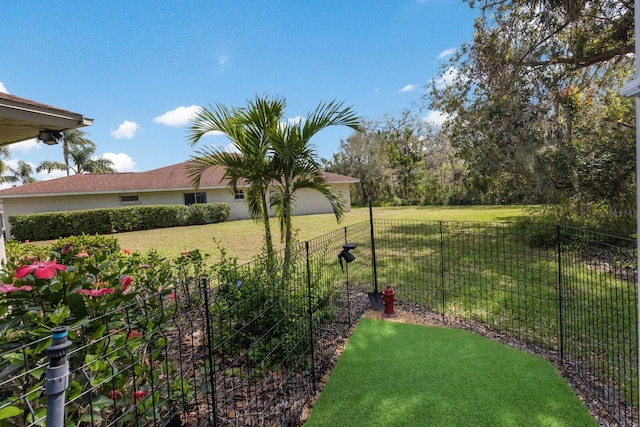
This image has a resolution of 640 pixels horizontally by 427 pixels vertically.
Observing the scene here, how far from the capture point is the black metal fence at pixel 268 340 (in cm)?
146

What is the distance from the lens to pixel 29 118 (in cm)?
319

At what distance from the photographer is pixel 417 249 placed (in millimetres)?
8438

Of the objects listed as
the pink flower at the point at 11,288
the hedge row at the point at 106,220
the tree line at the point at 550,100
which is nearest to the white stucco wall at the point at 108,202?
the hedge row at the point at 106,220

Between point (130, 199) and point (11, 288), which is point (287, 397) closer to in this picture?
point (11, 288)

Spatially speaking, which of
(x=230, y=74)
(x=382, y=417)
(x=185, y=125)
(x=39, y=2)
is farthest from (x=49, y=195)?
(x=382, y=417)

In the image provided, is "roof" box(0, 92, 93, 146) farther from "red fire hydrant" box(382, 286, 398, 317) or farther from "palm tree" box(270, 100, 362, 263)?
"red fire hydrant" box(382, 286, 398, 317)

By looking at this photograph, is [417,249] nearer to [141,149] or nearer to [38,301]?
[38,301]

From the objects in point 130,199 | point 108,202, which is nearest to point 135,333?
point 130,199

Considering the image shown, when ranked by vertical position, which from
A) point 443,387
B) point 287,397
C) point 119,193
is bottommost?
point 443,387

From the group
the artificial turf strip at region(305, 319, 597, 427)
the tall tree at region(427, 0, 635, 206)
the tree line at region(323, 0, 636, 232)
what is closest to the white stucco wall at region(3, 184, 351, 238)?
the tree line at region(323, 0, 636, 232)

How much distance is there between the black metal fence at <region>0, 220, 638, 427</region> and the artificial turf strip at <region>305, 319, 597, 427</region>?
21cm

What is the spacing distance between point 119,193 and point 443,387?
18.1m

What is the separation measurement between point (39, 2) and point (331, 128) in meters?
5.91

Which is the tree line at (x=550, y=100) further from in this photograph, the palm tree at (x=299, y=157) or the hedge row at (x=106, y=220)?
the hedge row at (x=106, y=220)
